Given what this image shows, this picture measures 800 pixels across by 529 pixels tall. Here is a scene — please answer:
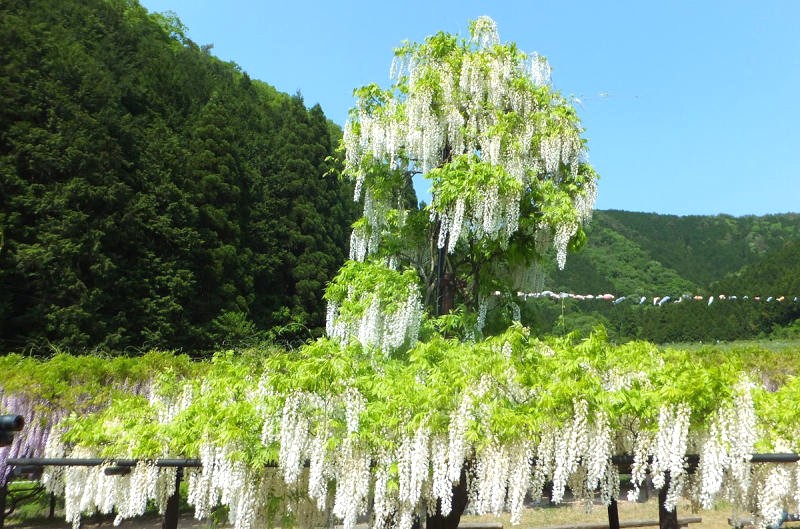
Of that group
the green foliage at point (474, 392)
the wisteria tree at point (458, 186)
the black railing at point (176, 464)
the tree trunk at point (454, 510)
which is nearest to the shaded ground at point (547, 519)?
the wisteria tree at point (458, 186)

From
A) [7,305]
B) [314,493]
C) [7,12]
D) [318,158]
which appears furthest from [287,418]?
[318,158]

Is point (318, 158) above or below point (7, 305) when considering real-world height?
above

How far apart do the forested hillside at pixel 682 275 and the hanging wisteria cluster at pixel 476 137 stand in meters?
1.25

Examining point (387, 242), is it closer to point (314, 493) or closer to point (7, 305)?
point (314, 493)

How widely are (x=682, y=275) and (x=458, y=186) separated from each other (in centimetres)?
5189

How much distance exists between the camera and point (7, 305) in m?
18.2

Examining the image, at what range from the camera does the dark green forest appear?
62.9 feet

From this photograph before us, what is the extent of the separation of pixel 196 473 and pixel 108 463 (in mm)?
803

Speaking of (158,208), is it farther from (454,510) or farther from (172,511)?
(454,510)

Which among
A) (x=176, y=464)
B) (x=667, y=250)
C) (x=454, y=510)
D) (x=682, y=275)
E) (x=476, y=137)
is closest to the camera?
(x=176, y=464)

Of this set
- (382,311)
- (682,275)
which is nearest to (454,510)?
(382,311)

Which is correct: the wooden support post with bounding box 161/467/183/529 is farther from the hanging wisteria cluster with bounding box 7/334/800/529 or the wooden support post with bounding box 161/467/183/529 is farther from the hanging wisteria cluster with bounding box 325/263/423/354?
the hanging wisteria cluster with bounding box 325/263/423/354

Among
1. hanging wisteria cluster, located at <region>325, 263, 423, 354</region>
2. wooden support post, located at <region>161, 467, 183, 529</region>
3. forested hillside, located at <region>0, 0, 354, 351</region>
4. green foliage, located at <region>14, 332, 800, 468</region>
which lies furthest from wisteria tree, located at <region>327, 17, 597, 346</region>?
forested hillside, located at <region>0, 0, 354, 351</region>

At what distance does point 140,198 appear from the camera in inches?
877
